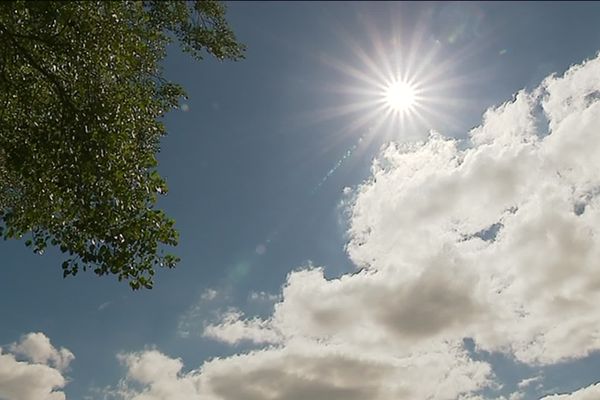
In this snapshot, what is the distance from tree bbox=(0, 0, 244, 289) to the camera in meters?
15.7

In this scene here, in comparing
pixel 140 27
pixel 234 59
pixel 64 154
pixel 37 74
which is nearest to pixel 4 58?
pixel 37 74

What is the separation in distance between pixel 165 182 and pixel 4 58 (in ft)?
18.1

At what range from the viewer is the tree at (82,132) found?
51.4 ft

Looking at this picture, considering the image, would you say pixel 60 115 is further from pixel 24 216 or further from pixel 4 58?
pixel 24 216

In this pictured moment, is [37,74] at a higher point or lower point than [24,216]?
higher

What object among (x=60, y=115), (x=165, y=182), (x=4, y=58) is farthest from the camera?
(x=165, y=182)

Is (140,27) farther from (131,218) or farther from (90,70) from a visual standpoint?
(131,218)

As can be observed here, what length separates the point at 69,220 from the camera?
16844 millimetres

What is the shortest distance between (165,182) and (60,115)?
356 centimetres

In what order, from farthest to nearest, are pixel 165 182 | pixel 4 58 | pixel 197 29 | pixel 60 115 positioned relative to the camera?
pixel 197 29, pixel 165 182, pixel 60 115, pixel 4 58

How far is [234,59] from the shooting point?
19.4 metres

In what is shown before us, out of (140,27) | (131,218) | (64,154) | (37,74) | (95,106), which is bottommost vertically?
(131,218)

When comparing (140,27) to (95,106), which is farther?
(140,27)

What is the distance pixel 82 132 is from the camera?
51.3 feet
